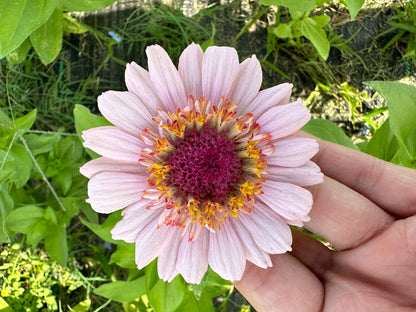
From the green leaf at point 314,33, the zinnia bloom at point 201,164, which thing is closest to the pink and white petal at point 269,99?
the zinnia bloom at point 201,164

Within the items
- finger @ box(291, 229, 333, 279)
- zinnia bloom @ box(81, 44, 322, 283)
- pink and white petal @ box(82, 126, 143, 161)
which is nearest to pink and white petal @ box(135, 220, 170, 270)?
zinnia bloom @ box(81, 44, 322, 283)

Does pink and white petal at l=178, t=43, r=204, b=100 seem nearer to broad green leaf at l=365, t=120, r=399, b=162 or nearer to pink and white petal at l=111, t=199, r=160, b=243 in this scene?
pink and white petal at l=111, t=199, r=160, b=243

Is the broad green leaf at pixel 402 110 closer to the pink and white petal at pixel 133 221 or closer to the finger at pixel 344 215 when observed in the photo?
the finger at pixel 344 215

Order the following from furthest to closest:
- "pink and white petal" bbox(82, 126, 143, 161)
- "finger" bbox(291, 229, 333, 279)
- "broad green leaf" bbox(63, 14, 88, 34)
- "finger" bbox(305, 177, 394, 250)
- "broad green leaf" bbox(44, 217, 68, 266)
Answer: "broad green leaf" bbox(63, 14, 88, 34) → "broad green leaf" bbox(44, 217, 68, 266) → "finger" bbox(291, 229, 333, 279) → "finger" bbox(305, 177, 394, 250) → "pink and white petal" bbox(82, 126, 143, 161)

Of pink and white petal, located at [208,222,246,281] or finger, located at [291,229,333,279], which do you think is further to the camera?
finger, located at [291,229,333,279]

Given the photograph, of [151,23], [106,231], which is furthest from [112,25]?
[106,231]

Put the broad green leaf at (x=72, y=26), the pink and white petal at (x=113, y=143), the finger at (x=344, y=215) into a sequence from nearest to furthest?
the pink and white petal at (x=113, y=143), the finger at (x=344, y=215), the broad green leaf at (x=72, y=26)
